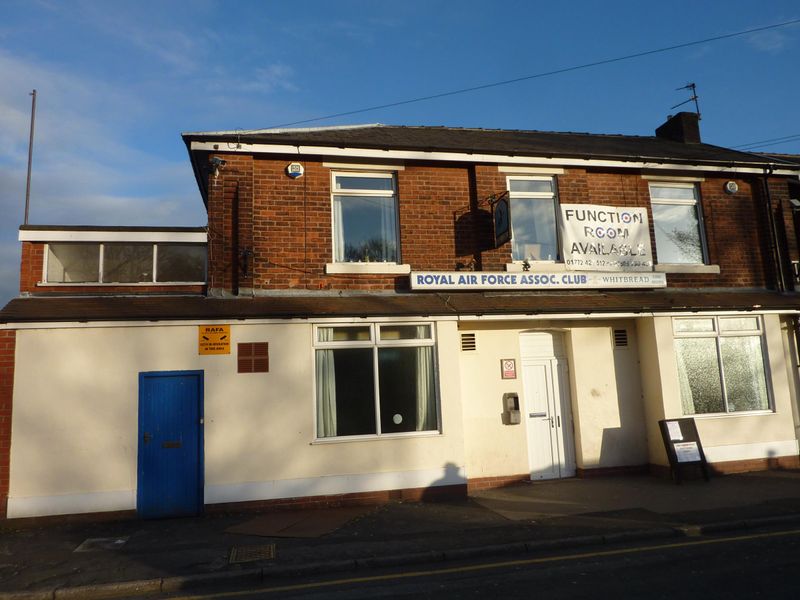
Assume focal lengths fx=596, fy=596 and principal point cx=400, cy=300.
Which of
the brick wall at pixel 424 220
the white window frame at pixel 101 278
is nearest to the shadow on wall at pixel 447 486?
the brick wall at pixel 424 220

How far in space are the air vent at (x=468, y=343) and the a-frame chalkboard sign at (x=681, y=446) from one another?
3601 millimetres

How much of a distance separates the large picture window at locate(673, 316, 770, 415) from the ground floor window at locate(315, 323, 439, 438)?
5049 millimetres

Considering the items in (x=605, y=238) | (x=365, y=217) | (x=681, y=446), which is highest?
(x=365, y=217)

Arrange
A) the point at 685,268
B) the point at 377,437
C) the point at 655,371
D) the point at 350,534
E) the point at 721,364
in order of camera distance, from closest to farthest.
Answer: the point at 350,534 < the point at 377,437 < the point at 655,371 < the point at 721,364 < the point at 685,268

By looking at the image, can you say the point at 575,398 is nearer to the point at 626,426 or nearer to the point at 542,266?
the point at 626,426

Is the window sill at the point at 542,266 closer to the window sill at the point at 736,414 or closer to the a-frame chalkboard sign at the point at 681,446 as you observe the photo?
the a-frame chalkboard sign at the point at 681,446

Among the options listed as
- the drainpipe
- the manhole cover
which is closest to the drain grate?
the manhole cover

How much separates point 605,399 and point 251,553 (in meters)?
7.26

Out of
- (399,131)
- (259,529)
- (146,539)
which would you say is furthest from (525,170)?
(146,539)

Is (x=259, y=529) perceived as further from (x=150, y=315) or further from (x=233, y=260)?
(x=233, y=260)

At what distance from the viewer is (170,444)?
9180 mm

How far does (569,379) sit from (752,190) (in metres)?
5.96

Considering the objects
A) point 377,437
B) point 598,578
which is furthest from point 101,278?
point 598,578

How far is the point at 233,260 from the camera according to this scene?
401 inches
